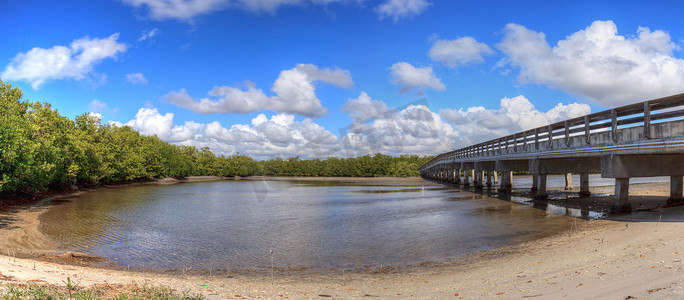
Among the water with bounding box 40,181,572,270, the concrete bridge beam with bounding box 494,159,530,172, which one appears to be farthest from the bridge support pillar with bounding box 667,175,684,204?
the concrete bridge beam with bounding box 494,159,530,172

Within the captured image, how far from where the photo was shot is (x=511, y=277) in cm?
920

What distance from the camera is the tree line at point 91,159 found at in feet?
86.8

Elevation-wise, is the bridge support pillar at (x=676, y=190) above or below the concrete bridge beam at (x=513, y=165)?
below

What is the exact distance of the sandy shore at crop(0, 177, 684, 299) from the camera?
736 centimetres

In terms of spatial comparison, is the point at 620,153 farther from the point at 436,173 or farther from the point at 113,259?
the point at 436,173

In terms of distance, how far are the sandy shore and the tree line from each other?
21521mm

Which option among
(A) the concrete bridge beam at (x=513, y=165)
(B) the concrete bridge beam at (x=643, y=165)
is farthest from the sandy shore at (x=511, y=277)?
(A) the concrete bridge beam at (x=513, y=165)

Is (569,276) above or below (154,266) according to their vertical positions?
above

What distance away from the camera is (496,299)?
24.4ft

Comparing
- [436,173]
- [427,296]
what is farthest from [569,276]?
[436,173]

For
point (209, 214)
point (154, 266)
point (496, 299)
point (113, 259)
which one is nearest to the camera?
point (496, 299)

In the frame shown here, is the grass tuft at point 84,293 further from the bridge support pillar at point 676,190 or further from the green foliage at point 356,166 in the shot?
the green foliage at point 356,166

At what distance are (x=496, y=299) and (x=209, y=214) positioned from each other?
25.6 metres

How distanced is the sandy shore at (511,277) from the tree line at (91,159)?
21.5m
